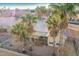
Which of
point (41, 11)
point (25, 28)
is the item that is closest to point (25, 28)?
point (25, 28)

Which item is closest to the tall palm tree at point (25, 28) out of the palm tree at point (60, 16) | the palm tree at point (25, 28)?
the palm tree at point (25, 28)

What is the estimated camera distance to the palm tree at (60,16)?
214 cm

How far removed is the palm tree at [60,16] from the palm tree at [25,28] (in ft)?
0.40

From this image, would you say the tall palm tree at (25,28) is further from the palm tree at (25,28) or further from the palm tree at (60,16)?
the palm tree at (60,16)

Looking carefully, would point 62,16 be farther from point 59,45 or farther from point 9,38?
point 9,38

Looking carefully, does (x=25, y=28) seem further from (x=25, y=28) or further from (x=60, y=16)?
(x=60, y=16)

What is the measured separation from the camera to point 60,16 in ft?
7.04

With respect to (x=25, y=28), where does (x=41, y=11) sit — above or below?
above

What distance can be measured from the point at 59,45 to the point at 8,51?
34 centimetres

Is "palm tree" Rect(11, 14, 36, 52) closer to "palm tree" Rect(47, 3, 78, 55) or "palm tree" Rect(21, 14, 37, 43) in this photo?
"palm tree" Rect(21, 14, 37, 43)

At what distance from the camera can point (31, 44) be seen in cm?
215

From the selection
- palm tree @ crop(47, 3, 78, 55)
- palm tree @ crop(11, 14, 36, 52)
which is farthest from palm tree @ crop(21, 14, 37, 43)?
palm tree @ crop(47, 3, 78, 55)

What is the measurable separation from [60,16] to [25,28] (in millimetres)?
246

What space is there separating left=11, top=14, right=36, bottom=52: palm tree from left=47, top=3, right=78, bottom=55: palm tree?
121 mm
